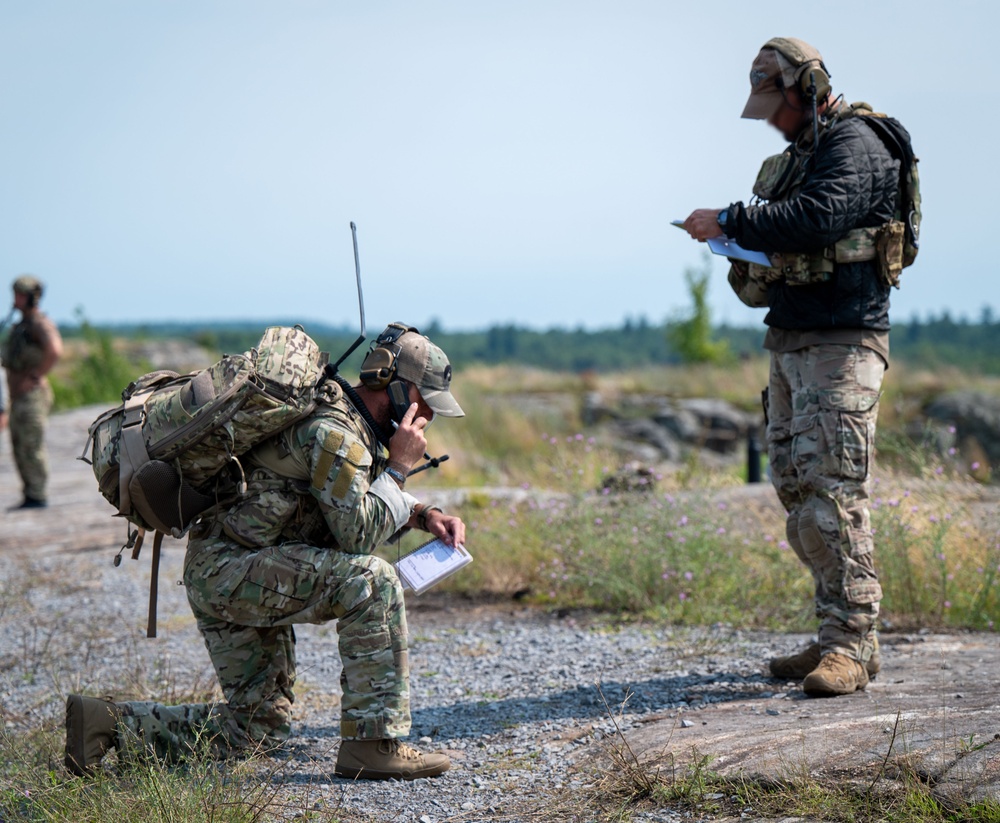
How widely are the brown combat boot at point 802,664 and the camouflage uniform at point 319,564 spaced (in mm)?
1951

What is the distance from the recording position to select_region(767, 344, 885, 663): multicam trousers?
4.50m

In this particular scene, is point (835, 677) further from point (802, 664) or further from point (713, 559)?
point (713, 559)

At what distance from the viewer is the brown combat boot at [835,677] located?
441 cm

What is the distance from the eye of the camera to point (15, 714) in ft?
16.0

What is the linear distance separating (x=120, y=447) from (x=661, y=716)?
95.2 inches

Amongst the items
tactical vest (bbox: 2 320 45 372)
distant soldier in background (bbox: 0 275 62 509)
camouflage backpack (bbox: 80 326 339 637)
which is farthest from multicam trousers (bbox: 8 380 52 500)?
camouflage backpack (bbox: 80 326 339 637)

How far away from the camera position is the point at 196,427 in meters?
3.52

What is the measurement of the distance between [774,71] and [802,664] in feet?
8.55

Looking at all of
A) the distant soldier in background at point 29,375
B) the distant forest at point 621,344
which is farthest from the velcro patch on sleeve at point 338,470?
the distant forest at point 621,344

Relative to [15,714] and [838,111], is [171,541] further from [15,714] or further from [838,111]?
[838,111]

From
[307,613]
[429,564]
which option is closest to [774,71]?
[429,564]

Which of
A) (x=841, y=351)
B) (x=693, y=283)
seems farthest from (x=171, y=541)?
(x=693, y=283)

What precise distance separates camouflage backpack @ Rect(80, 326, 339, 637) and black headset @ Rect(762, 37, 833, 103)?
7.84ft

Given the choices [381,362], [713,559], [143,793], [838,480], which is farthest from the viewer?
[713,559]
